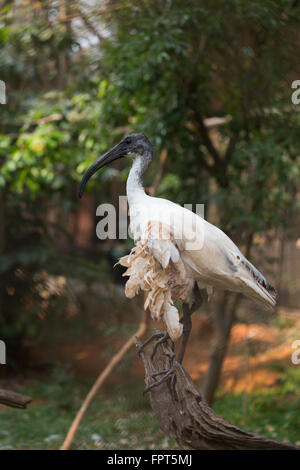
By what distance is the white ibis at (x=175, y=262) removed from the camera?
91.4 inches

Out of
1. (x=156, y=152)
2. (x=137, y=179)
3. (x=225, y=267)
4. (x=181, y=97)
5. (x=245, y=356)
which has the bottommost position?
(x=245, y=356)

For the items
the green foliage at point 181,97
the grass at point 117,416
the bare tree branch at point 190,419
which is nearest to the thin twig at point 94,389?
the grass at point 117,416

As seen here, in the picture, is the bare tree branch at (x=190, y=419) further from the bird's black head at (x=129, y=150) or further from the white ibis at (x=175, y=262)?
the bird's black head at (x=129, y=150)

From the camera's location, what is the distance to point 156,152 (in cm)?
433

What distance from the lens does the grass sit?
4.62m

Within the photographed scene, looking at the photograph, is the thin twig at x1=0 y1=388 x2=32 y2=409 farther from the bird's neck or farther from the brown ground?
the brown ground

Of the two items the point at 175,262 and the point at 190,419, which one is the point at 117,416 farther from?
the point at 175,262

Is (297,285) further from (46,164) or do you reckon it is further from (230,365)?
(46,164)

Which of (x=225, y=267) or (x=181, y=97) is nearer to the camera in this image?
(x=225, y=267)

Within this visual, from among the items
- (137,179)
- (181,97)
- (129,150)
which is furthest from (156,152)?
(137,179)

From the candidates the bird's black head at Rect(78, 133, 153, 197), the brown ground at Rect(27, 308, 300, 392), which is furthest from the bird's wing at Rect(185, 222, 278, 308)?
the brown ground at Rect(27, 308, 300, 392)

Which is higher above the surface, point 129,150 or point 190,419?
point 129,150

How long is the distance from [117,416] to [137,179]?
129 inches

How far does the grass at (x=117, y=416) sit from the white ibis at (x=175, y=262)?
7.82 feet
